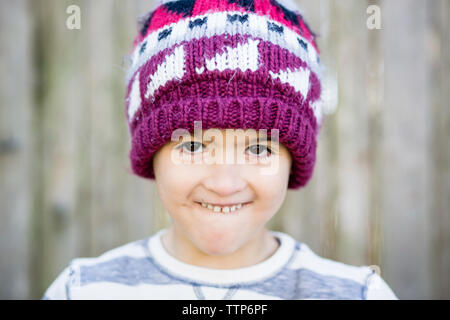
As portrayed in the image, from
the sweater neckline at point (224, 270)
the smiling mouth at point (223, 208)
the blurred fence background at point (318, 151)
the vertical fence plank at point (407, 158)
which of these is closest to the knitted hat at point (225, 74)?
the smiling mouth at point (223, 208)

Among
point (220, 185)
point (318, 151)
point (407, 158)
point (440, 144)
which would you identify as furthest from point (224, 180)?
point (440, 144)

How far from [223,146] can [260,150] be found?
5.4 inches

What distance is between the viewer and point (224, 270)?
Answer: 1341 mm

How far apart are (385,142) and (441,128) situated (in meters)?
0.34

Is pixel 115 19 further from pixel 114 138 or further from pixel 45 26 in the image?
pixel 114 138

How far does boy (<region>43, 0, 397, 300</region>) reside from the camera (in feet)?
3.91

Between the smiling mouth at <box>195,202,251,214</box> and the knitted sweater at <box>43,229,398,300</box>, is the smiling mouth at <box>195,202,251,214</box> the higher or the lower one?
the higher one

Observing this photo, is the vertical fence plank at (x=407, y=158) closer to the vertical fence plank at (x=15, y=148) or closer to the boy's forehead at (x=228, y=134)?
the boy's forehead at (x=228, y=134)

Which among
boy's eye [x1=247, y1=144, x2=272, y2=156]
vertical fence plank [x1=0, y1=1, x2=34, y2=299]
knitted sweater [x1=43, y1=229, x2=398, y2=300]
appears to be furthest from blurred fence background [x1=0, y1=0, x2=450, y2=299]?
boy's eye [x1=247, y1=144, x2=272, y2=156]

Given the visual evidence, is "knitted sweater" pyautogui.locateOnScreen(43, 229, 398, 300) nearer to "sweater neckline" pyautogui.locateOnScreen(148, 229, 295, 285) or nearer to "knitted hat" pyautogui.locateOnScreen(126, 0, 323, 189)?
"sweater neckline" pyautogui.locateOnScreen(148, 229, 295, 285)

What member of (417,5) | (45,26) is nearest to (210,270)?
(45,26)

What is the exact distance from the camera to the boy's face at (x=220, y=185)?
1.19 metres

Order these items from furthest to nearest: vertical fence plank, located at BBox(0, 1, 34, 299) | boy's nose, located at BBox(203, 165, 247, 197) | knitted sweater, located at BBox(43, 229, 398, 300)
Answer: vertical fence plank, located at BBox(0, 1, 34, 299), knitted sweater, located at BBox(43, 229, 398, 300), boy's nose, located at BBox(203, 165, 247, 197)
